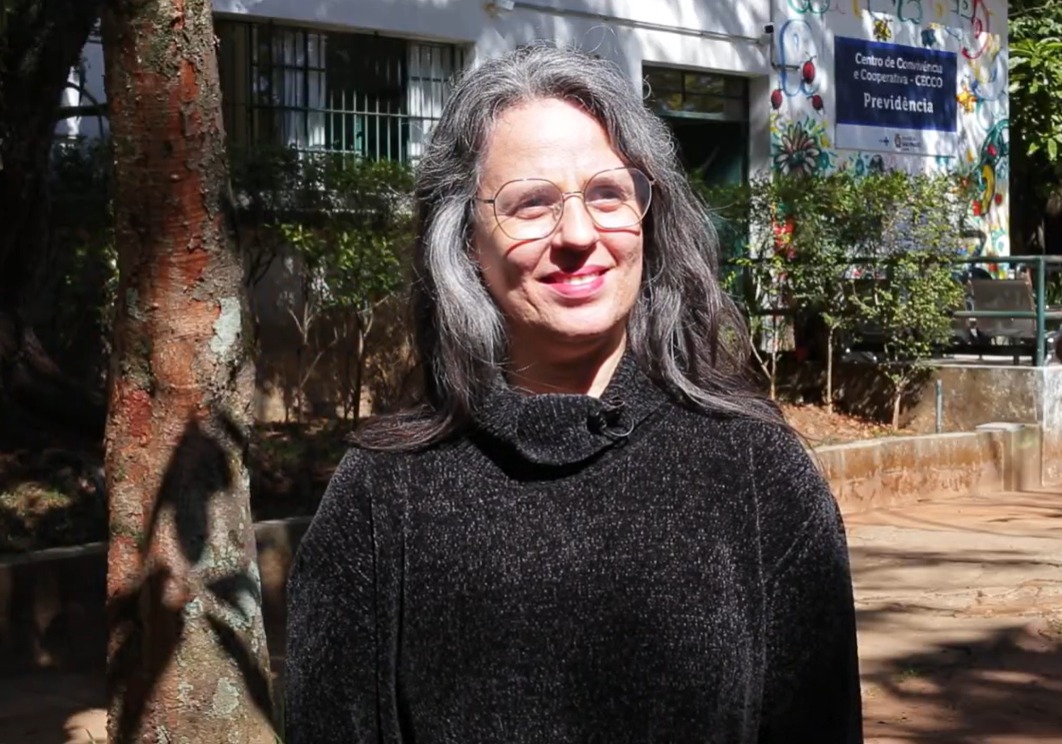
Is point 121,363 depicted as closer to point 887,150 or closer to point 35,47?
point 35,47

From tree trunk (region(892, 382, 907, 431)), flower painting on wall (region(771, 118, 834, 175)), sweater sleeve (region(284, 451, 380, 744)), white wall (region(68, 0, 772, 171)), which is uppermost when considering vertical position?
white wall (region(68, 0, 772, 171))

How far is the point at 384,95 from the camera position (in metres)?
13.6

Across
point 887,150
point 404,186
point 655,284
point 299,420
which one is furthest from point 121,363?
point 887,150

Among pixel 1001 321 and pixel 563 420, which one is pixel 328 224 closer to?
pixel 1001 321

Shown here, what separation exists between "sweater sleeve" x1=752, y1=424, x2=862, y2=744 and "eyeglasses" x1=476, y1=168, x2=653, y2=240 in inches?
15.7

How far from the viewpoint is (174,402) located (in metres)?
4.24

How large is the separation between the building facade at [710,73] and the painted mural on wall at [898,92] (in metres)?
0.02

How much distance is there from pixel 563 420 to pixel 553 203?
279mm

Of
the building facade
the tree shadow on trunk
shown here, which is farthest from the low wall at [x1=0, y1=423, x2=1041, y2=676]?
the building facade

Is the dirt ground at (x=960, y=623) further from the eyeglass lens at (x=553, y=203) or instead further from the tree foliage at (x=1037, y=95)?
the tree foliage at (x=1037, y=95)

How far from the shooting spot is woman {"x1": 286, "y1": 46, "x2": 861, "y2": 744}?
210 cm

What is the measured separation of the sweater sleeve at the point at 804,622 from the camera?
6.98 feet

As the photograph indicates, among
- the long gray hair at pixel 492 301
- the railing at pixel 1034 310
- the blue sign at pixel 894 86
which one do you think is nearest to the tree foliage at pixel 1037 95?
the blue sign at pixel 894 86

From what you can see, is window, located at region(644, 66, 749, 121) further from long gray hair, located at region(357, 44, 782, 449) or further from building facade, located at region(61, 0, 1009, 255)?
long gray hair, located at region(357, 44, 782, 449)
